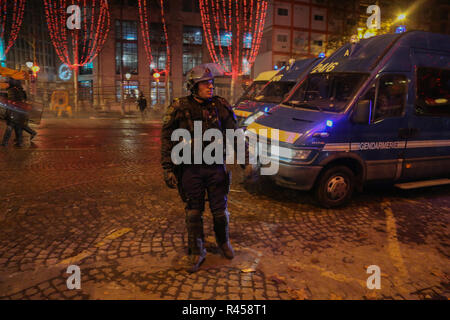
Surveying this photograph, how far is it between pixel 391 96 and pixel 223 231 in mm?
3790

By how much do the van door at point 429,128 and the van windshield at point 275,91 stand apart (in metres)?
4.47

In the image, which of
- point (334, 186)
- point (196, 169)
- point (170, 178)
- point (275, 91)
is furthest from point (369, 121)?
point (275, 91)

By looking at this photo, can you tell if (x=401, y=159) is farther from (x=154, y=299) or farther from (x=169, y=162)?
(x=154, y=299)

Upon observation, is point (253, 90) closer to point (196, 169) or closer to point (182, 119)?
point (182, 119)

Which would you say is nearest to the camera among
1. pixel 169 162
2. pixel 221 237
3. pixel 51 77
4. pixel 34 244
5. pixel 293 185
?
pixel 169 162

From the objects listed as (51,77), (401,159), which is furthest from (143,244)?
(51,77)

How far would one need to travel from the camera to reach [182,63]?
39.2m

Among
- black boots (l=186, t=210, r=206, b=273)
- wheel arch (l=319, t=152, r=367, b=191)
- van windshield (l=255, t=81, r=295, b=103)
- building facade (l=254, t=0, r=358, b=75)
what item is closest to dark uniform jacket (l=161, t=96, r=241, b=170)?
black boots (l=186, t=210, r=206, b=273)

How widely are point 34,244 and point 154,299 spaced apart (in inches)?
77.2

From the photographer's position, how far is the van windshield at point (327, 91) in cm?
551

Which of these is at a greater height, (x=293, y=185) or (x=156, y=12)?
(x=156, y=12)

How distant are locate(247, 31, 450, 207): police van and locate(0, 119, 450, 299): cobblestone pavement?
1.82 ft

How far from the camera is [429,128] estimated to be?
6004 millimetres

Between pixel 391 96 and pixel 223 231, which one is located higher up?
pixel 391 96
